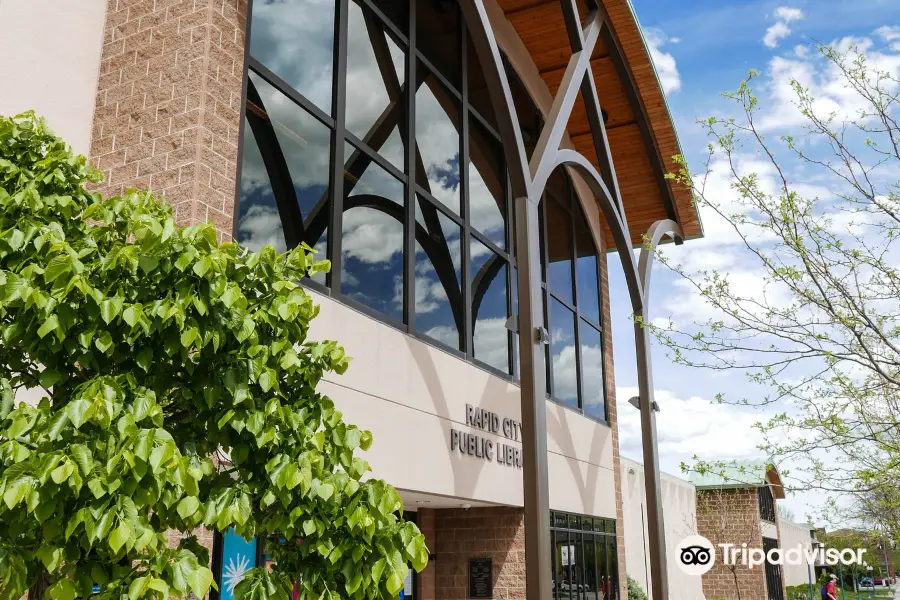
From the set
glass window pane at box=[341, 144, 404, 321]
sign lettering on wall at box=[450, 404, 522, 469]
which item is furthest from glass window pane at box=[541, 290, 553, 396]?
glass window pane at box=[341, 144, 404, 321]

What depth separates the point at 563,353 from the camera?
1585 centimetres

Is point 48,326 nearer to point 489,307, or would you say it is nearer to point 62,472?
point 62,472

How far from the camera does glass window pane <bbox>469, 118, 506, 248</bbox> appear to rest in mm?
13062

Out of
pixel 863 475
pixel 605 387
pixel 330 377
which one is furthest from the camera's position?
pixel 605 387

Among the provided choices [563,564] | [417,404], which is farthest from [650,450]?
[417,404]

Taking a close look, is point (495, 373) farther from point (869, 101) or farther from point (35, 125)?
point (35, 125)

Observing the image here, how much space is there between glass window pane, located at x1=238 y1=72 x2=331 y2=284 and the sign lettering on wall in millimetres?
3626

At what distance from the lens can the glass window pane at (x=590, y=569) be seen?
15.1 metres

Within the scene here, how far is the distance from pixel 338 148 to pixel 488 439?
5.00 m

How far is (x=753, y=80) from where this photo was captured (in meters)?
7.27

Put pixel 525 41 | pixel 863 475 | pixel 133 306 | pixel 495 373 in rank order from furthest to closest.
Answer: pixel 525 41 → pixel 495 373 → pixel 863 475 → pixel 133 306

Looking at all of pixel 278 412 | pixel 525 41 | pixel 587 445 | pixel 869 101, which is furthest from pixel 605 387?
pixel 278 412

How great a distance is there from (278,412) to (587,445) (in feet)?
43.5

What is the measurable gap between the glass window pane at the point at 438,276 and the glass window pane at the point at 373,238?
2.02ft
